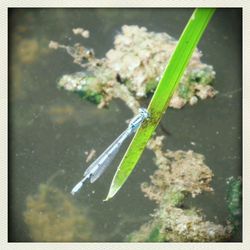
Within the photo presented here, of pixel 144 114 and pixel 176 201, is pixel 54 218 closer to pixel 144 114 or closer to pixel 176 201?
pixel 176 201

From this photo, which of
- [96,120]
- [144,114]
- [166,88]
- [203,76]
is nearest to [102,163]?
[96,120]

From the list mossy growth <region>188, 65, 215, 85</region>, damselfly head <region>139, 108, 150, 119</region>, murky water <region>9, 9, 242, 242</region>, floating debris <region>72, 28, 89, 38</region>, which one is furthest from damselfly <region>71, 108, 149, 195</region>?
floating debris <region>72, 28, 89, 38</region>

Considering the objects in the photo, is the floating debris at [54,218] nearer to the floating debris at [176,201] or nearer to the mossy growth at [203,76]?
the floating debris at [176,201]

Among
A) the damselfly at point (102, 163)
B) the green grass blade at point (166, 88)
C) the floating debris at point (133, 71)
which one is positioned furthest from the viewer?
the floating debris at point (133, 71)

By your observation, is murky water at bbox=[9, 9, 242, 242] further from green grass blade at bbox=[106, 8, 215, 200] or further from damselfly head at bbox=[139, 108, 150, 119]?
damselfly head at bbox=[139, 108, 150, 119]

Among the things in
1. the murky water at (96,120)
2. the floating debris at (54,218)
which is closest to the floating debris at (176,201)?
the murky water at (96,120)

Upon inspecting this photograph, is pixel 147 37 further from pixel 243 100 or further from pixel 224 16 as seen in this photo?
pixel 243 100
